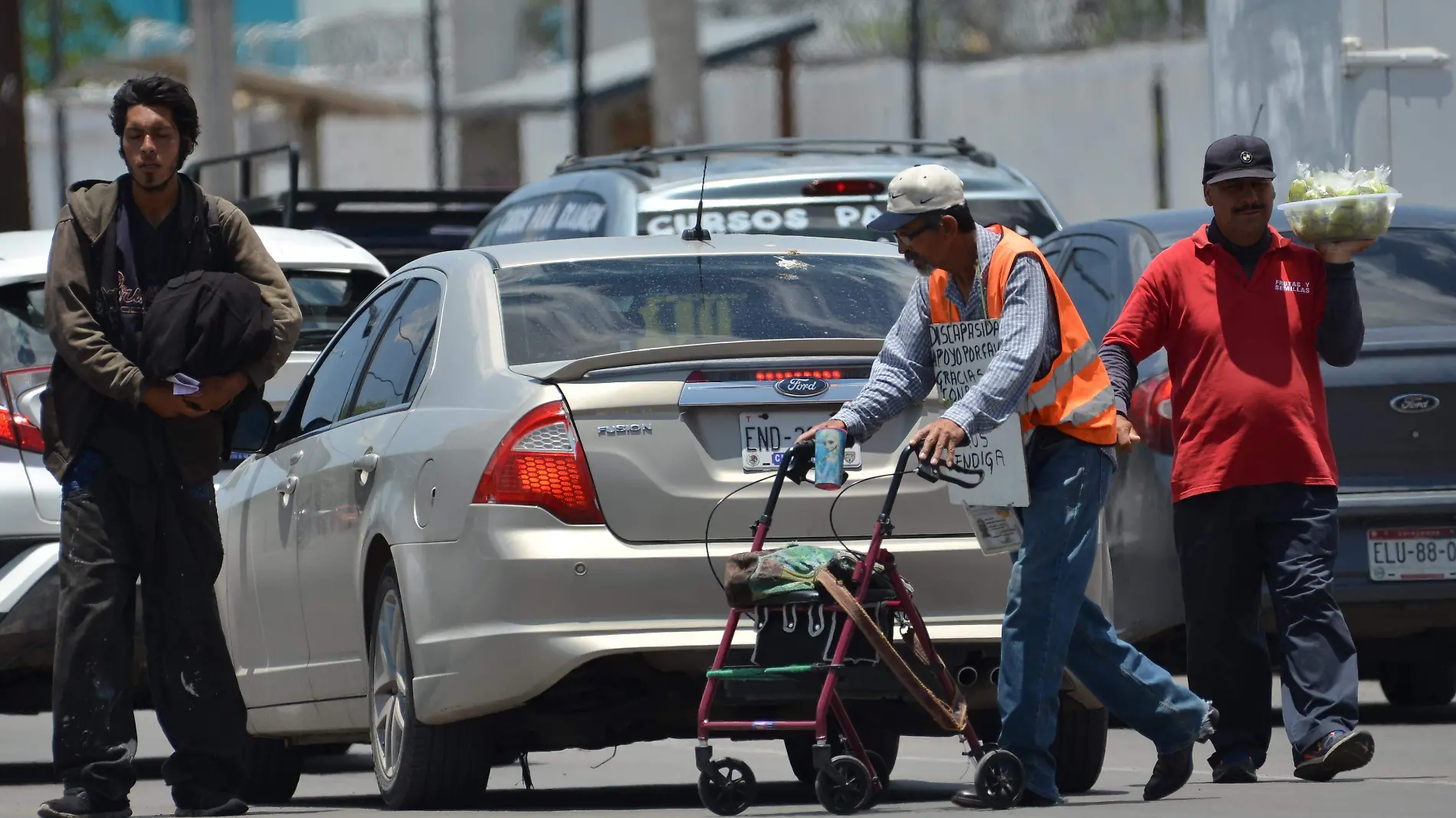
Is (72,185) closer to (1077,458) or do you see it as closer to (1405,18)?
(1077,458)

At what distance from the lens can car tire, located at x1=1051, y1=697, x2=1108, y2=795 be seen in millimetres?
7527

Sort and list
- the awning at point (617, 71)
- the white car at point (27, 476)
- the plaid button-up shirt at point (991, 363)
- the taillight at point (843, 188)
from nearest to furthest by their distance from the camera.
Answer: the plaid button-up shirt at point (991, 363) < the white car at point (27, 476) < the taillight at point (843, 188) < the awning at point (617, 71)

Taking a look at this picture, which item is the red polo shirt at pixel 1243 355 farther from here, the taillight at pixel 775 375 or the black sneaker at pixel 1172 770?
the taillight at pixel 775 375

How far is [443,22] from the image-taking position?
2000 inches

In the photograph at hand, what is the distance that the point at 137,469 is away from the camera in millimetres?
7137

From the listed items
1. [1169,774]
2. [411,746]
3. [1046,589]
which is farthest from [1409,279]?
[411,746]

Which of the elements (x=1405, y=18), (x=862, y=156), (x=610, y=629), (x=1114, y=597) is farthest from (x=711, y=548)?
(x=1405, y=18)

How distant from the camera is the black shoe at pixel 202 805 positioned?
7.29 m

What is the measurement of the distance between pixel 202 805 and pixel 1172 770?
8.44 ft

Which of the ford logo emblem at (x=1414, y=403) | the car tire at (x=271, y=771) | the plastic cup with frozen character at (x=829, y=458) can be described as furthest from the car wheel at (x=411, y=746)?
the ford logo emblem at (x=1414, y=403)

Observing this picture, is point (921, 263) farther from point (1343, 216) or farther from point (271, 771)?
point (271, 771)

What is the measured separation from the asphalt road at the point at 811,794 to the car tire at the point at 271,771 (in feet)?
0.33

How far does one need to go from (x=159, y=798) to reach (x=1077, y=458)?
377 centimetres

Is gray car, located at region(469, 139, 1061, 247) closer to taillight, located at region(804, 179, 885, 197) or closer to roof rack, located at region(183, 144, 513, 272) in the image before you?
taillight, located at region(804, 179, 885, 197)
